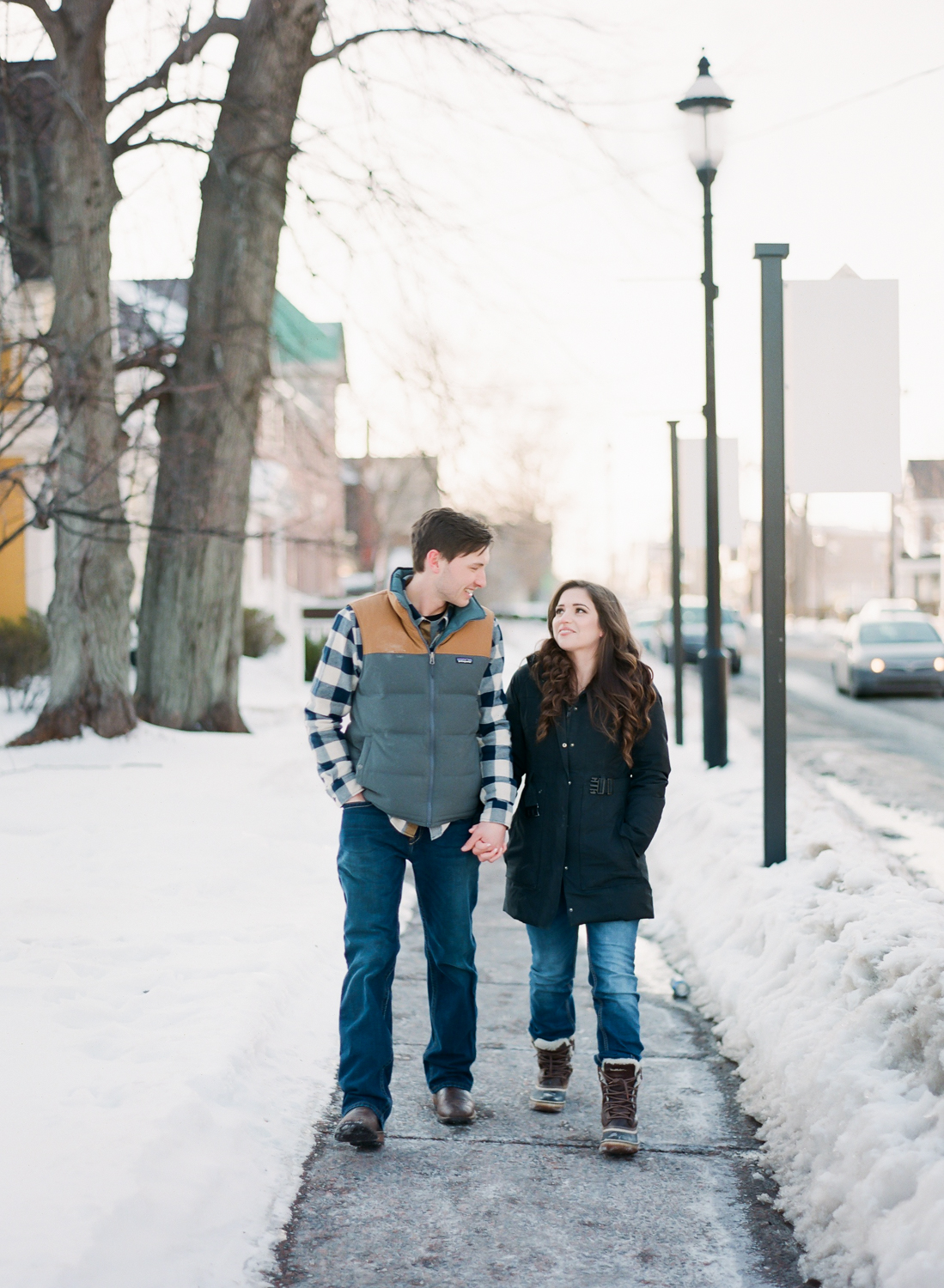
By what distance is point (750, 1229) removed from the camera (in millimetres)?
3336

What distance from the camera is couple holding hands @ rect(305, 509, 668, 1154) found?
3.84 metres

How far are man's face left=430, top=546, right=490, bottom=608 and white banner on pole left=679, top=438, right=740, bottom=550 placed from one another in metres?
7.84

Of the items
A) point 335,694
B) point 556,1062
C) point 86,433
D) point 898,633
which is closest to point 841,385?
point 335,694

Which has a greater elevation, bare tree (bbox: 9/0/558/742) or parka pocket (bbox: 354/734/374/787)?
bare tree (bbox: 9/0/558/742)

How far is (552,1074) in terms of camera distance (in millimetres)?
4203

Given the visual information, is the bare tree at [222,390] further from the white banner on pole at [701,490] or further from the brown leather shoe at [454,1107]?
the brown leather shoe at [454,1107]

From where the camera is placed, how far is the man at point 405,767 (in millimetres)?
3824

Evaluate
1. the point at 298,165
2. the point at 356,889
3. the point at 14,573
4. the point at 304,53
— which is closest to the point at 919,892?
the point at 356,889

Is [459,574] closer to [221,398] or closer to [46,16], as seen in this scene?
[221,398]

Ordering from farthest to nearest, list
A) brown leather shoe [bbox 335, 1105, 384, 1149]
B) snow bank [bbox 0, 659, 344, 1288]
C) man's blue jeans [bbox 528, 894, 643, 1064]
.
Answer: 1. man's blue jeans [bbox 528, 894, 643, 1064]
2. brown leather shoe [bbox 335, 1105, 384, 1149]
3. snow bank [bbox 0, 659, 344, 1288]

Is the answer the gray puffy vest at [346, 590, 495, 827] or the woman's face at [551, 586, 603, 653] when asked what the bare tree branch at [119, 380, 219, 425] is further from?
the gray puffy vest at [346, 590, 495, 827]

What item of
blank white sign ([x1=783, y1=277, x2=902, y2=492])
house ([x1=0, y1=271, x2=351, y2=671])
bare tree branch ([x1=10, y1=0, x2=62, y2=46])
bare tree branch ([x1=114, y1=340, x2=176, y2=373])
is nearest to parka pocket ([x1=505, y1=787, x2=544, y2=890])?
blank white sign ([x1=783, y1=277, x2=902, y2=492])

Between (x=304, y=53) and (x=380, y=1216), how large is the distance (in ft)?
36.1

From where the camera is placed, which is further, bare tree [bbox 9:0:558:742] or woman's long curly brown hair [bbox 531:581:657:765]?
bare tree [bbox 9:0:558:742]
